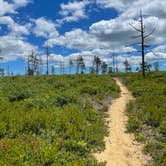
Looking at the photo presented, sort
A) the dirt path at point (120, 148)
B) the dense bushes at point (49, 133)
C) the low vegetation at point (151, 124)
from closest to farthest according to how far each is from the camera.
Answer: the dense bushes at point (49, 133) → the dirt path at point (120, 148) → the low vegetation at point (151, 124)

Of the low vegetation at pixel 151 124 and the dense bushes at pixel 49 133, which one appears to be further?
the low vegetation at pixel 151 124

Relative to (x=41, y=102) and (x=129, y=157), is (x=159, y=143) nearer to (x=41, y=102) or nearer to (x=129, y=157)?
(x=129, y=157)

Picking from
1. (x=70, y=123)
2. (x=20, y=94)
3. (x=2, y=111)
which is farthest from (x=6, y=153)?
(x=20, y=94)

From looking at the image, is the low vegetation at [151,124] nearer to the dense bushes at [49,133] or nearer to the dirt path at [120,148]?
the dirt path at [120,148]

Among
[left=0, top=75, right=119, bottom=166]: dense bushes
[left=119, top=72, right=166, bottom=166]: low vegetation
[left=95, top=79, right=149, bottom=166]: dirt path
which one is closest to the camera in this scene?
[left=0, top=75, right=119, bottom=166]: dense bushes

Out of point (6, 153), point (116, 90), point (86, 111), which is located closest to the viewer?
point (6, 153)

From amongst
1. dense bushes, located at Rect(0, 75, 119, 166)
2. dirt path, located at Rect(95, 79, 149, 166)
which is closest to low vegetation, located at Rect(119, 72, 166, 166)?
dirt path, located at Rect(95, 79, 149, 166)

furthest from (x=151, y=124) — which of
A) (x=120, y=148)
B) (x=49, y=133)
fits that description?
(x=49, y=133)

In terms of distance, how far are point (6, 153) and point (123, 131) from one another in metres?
6.61

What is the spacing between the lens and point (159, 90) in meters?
24.1

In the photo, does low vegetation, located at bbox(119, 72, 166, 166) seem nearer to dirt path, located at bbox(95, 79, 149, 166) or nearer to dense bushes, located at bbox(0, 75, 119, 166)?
dirt path, located at bbox(95, 79, 149, 166)

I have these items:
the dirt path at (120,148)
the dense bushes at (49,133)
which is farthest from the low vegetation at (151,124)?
the dense bushes at (49,133)

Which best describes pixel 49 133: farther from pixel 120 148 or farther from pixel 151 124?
pixel 151 124

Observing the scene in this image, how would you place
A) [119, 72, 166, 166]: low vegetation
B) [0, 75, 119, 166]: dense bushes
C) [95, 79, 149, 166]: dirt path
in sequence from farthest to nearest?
1. [119, 72, 166, 166]: low vegetation
2. [95, 79, 149, 166]: dirt path
3. [0, 75, 119, 166]: dense bushes
